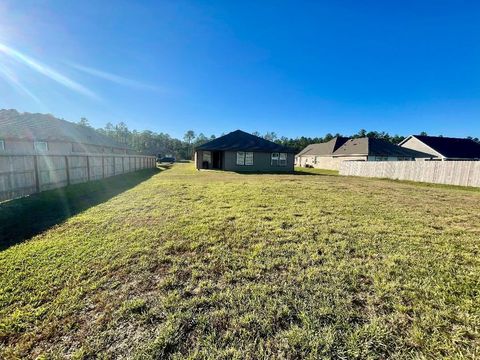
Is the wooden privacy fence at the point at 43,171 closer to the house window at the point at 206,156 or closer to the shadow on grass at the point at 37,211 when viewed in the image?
the shadow on grass at the point at 37,211

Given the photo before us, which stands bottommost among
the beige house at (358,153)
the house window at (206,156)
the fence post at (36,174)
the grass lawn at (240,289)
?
the grass lawn at (240,289)

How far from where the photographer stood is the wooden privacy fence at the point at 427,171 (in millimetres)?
11875

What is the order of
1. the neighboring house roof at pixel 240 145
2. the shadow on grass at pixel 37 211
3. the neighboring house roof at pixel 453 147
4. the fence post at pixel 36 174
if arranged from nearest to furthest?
the shadow on grass at pixel 37 211
the fence post at pixel 36 174
the neighboring house roof at pixel 240 145
the neighboring house roof at pixel 453 147

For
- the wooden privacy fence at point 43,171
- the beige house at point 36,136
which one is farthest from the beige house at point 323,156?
the beige house at point 36,136

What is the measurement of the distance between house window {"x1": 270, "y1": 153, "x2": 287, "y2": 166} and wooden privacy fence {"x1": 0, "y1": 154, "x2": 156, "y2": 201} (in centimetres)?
1479

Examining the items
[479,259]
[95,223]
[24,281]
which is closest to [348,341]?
[479,259]

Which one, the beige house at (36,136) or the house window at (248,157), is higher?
the beige house at (36,136)

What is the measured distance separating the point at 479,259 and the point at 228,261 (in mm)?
3730

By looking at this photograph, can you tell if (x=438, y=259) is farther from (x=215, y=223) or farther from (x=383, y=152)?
(x=383, y=152)

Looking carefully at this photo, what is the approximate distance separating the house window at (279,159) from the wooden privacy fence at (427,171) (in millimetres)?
6391

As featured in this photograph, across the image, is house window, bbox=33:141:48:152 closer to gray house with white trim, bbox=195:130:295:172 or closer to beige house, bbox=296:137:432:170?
gray house with white trim, bbox=195:130:295:172

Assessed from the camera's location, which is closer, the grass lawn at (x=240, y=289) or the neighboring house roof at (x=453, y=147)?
the grass lawn at (x=240, y=289)

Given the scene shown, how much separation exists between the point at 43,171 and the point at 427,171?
65.4 feet

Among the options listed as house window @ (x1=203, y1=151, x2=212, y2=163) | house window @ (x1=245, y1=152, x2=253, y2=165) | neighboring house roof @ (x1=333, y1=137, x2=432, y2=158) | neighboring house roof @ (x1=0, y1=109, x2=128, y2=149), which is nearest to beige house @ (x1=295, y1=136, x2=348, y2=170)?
neighboring house roof @ (x1=333, y1=137, x2=432, y2=158)
